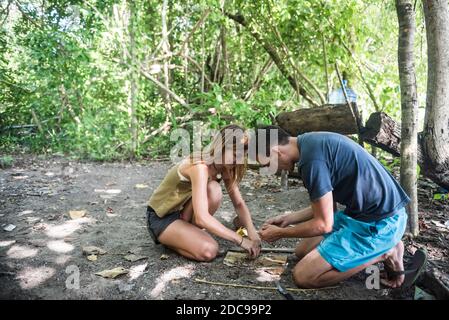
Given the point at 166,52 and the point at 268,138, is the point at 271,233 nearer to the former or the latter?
the point at 268,138

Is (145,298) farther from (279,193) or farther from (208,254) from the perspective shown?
(279,193)

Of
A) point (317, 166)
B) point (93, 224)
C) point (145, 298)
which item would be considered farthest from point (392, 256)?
point (93, 224)

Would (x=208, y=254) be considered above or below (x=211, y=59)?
below

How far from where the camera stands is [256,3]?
20.7 ft

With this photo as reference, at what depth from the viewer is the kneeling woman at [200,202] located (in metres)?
2.74

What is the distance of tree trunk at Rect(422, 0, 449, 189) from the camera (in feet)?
11.6

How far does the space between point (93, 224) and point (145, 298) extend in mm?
1634

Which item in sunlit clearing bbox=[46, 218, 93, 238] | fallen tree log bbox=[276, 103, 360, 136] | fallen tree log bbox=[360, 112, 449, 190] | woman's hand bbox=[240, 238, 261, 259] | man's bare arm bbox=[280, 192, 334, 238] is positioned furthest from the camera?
fallen tree log bbox=[276, 103, 360, 136]

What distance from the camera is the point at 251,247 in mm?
2818

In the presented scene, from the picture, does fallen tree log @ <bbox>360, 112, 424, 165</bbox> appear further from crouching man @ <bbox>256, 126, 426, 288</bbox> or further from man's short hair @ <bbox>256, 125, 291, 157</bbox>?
man's short hair @ <bbox>256, 125, 291, 157</bbox>

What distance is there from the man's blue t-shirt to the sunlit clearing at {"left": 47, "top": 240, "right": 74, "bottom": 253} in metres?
2.09

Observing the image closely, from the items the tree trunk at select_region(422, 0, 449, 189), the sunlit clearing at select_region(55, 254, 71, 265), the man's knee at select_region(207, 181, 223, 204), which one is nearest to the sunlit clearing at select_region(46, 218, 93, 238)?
the sunlit clearing at select_region(55, 254, 71, 265)
